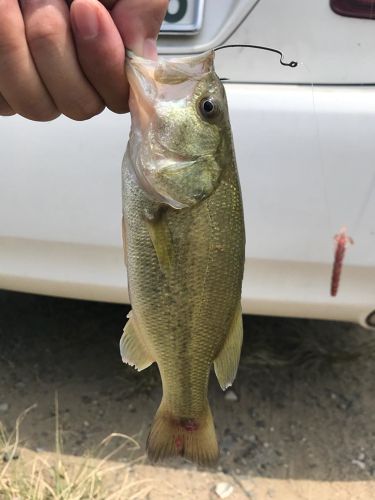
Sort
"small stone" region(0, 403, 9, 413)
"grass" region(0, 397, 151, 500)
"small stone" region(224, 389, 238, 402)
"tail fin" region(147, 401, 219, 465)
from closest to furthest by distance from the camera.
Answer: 1. "tail fin" region(147, 401, 219, 465)
2. "grass" region(0, 397, 151, 500)
3. "small stone" region(0, 403, 9, 413)
4. "small stone" region(224, 389, 238, 402)

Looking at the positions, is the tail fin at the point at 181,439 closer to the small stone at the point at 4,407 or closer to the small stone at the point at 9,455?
the small stone at the point at 9,455

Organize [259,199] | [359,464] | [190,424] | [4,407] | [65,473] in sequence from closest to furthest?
1. [190,424]
2. [259,199]
3. [65,473]
4. [359,464]
5. [4,407]

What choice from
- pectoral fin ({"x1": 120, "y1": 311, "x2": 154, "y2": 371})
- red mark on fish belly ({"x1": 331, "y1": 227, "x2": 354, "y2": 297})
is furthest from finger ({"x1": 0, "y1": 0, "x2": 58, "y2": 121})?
red mark on fish belly ({"x1": 331, "y1": 227, "x2": 354, "y2": 297})

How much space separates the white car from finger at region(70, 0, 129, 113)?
868mm

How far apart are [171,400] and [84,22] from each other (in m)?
0.85

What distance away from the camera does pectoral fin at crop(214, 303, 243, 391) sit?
1451 mm

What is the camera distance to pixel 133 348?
1.49 metres

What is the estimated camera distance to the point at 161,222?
1.33 metres

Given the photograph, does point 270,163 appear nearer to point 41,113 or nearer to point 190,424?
point 190,424

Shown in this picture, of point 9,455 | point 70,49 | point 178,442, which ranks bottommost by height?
point 9,455

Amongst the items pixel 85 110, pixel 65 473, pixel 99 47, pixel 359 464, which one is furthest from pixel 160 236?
pixel 359 464

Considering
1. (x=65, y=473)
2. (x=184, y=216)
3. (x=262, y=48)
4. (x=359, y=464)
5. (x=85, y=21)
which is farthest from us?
(x=359, y=464)

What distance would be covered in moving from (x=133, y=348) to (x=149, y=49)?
0.63 metres

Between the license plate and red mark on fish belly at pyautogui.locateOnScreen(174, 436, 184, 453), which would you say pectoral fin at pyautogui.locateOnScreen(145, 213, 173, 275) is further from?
the license plate
